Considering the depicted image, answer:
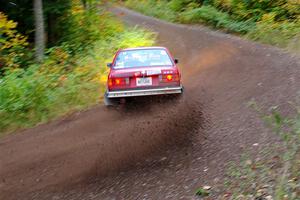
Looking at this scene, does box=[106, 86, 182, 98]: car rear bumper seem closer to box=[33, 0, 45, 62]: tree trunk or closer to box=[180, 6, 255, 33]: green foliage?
box=[33, 0, 45, 62]: tree trunk

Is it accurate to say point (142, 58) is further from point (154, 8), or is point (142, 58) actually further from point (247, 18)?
point (154, 8)

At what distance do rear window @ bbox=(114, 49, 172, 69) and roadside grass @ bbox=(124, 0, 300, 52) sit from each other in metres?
8.10

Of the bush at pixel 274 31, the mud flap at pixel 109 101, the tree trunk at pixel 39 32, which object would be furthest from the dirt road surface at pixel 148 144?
the tree trunk at pixel 39 32

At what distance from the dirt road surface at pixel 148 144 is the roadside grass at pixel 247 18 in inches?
238

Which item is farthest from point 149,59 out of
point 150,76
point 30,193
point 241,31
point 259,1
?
point 259,1

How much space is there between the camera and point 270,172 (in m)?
4.96

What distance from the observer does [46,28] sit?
1880cm

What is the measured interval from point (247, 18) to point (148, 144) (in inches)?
669

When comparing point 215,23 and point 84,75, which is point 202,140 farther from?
point 215,23

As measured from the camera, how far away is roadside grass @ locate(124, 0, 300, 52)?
18212 millimetres

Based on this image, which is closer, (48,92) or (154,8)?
(48,92)

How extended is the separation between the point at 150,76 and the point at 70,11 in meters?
11.4

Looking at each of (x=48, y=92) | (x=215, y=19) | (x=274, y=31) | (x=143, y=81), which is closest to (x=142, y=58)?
(x=143, y=81)

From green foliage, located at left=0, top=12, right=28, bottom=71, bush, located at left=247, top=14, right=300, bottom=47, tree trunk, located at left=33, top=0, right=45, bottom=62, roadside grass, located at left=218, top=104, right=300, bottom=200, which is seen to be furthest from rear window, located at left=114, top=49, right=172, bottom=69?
bush, located at left=247, top=14, right=300, bottom=47
